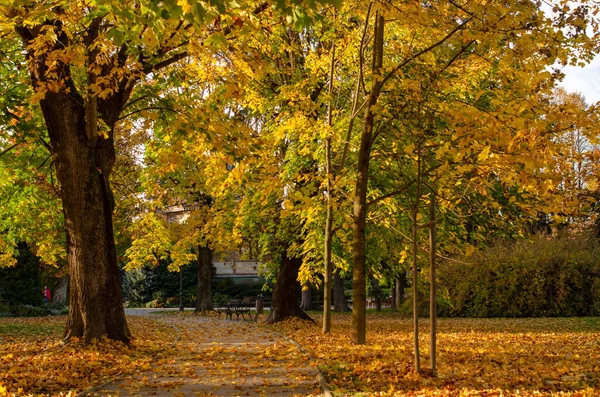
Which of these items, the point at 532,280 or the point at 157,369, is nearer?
the point at 157,369

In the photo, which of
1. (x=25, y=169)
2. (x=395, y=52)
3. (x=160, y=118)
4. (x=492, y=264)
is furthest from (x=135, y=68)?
(x=492, y=264)

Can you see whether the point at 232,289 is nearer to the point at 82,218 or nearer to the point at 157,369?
the point at 82,218

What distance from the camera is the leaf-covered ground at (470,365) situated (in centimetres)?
730

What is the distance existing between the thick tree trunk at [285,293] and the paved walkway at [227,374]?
7281 millimetres

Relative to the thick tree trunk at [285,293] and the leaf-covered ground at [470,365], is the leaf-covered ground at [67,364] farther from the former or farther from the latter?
the thick tree trunk at [285,293]

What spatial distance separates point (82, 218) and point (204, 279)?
20691 millimetres

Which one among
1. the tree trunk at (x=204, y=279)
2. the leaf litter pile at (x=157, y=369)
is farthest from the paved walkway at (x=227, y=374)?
the tree trunk at (x=204, y=279)

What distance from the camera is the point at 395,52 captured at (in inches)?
535

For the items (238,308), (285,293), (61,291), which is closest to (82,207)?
(285,293)

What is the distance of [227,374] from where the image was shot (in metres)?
9.20

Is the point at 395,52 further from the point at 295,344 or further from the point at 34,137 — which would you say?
the point at 34,137

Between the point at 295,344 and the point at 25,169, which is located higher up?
the point at 25,169

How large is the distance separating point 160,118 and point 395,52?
17.2 ft

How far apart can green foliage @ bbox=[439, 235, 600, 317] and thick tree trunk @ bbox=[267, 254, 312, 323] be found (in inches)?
240
